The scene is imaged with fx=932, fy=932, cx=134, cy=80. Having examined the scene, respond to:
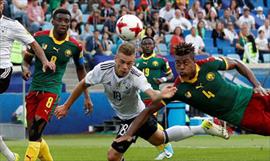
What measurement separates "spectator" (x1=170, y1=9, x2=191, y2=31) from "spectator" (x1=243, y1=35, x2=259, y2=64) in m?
2.38

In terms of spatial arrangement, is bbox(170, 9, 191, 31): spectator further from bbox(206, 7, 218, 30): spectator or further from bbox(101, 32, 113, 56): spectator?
bbox(101, 32, 113, 56): spectator

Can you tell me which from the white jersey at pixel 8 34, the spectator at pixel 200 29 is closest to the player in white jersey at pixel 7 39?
the white jersey at pixel 8 34

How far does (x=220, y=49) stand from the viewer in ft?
111

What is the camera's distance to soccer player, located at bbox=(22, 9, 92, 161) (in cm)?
Answer: 1571

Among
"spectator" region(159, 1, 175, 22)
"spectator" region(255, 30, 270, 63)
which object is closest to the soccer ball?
"spectator" region(159, 1, 175, 22)

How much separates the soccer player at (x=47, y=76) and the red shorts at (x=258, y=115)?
297 cm

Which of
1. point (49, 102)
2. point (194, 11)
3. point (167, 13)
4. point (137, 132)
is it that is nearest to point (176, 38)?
point (167, 13)

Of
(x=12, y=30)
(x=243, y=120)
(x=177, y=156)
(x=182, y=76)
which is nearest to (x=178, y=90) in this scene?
(x=182, y=76)

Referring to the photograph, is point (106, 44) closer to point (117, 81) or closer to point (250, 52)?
point (250, 52)

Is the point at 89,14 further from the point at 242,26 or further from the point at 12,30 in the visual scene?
the point at 12,30

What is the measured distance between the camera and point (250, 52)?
108 feet

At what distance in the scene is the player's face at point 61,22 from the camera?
15977 millimetres

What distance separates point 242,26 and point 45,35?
1834cm

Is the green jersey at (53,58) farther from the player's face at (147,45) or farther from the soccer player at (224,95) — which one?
the player's face at (147,45)
